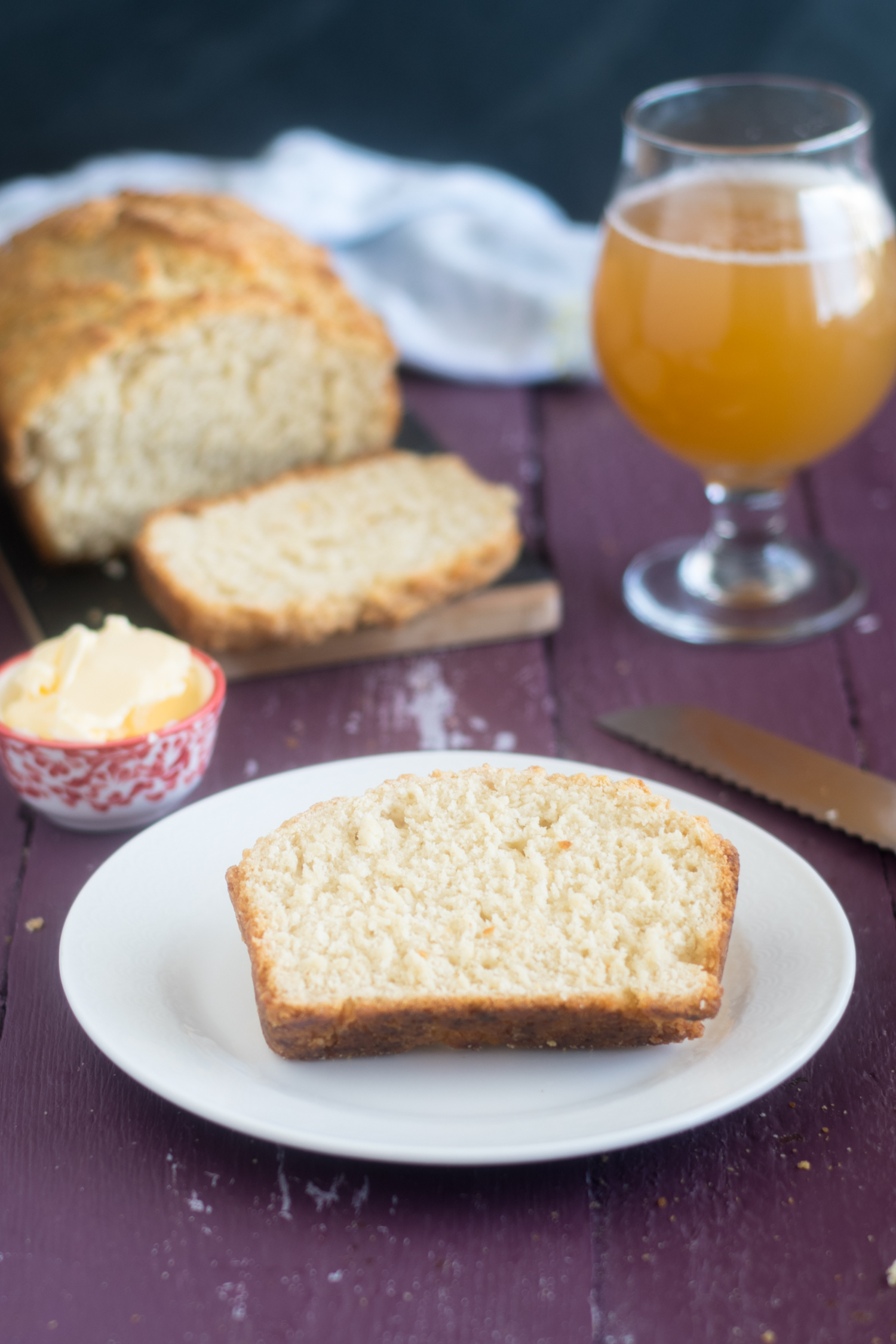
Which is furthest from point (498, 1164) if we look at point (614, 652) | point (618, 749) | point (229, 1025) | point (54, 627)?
point (54, 627)

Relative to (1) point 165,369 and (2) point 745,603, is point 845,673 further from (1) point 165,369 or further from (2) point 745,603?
(1) point 165,369

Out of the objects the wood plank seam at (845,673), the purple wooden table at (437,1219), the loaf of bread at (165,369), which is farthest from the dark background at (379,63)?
the purple wooden table at (437,1219)

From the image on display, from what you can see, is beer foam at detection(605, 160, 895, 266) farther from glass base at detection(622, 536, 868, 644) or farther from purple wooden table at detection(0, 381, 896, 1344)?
purple wooden table at detection(0, 381, 896, 1344)

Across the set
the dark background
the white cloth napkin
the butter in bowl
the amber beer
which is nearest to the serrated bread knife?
the amber beer

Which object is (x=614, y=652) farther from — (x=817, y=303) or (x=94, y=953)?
(x=94, y=953)

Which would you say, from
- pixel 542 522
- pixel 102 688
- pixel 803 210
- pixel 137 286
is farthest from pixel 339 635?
pixel 803 210

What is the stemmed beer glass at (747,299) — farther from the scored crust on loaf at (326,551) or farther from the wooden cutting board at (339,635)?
the scored crust on loaf at (326,551)
